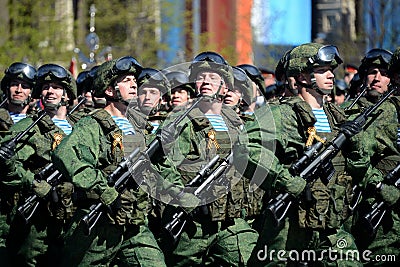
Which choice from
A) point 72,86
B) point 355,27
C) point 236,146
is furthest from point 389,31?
point 236,146

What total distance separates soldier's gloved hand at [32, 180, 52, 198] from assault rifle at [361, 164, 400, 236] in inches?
117

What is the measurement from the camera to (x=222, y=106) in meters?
11.8

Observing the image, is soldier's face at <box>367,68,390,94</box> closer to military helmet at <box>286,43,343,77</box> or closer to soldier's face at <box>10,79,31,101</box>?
military helmet at <box>286,43,343,77</box>

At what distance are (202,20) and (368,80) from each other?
29619mm

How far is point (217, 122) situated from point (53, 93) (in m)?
2.16

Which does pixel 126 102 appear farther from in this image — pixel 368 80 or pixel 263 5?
pixel 263 5

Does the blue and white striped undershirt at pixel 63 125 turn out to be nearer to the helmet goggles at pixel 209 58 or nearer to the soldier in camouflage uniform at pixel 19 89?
the soldier in camouflage uniform at pixel 19 89

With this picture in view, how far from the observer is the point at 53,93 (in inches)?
506

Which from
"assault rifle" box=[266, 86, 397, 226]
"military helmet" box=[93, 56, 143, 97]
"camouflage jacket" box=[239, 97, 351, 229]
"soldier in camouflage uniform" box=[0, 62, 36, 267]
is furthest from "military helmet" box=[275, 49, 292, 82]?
"soldier in camouflage uniform" box=[0, 62, 36, 267]

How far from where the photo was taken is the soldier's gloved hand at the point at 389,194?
1120 centimetres

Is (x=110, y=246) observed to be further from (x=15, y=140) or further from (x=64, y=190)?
(x=15, y=140)

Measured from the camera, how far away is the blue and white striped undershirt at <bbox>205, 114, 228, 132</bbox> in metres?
11.4

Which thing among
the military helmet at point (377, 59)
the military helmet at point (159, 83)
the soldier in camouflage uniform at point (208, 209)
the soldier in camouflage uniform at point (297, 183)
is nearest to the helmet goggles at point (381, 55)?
the military helmet at point (377, 59)

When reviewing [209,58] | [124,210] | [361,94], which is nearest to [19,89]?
[209,58]
